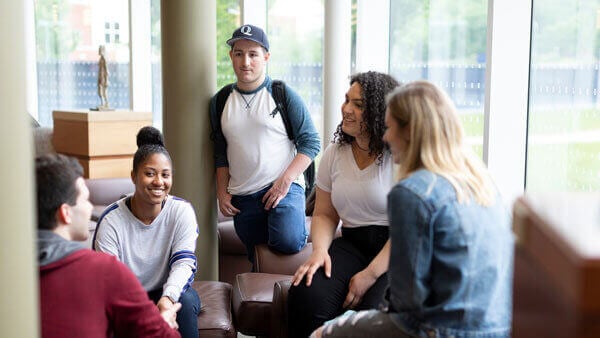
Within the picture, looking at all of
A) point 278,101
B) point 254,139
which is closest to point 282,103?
point 278,101

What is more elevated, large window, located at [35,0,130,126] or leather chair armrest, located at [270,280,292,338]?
large window, located at [35,0,130,126]

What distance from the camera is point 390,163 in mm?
3578

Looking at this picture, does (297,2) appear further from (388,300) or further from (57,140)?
(388,300)

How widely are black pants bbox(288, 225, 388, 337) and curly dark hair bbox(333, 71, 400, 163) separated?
0.35 meters

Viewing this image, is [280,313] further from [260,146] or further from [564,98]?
[564,98]

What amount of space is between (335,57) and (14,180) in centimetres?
529

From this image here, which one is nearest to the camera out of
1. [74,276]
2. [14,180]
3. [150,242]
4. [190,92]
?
[14,180]

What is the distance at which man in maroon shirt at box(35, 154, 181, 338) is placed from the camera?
222cm

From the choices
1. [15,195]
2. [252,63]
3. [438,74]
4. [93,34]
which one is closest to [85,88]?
[93,34]

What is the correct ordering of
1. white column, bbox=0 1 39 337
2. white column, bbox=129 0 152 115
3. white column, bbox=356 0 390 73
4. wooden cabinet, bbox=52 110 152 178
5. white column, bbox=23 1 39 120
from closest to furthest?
white column, bbox=0 1 39 337 < white column, bbox=356 0 390 73 < wooden cabinet, bbox=52 110 152 178 < white column, bbox=129 0 152 115 < white column, bbox=23 1 39 120

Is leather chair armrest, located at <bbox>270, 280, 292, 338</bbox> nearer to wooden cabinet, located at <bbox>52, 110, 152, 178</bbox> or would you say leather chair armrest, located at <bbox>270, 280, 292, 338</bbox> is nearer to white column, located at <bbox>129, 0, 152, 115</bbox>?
wooden cabinet, located at <bbox>52, 110, 152, 178</bbox>

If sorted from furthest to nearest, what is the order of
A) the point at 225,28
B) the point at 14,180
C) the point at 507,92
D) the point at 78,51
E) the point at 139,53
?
the point at 78,51 → the point at 139,53 → the point at 225,28 → the point at 507,92 → the point at 14,180

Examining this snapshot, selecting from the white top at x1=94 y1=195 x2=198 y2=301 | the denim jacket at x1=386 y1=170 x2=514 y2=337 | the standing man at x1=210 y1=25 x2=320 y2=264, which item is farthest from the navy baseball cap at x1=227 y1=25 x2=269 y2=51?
the denim jacket at x1=386 y1=170 x2=514 y2=337

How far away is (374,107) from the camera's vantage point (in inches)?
138
